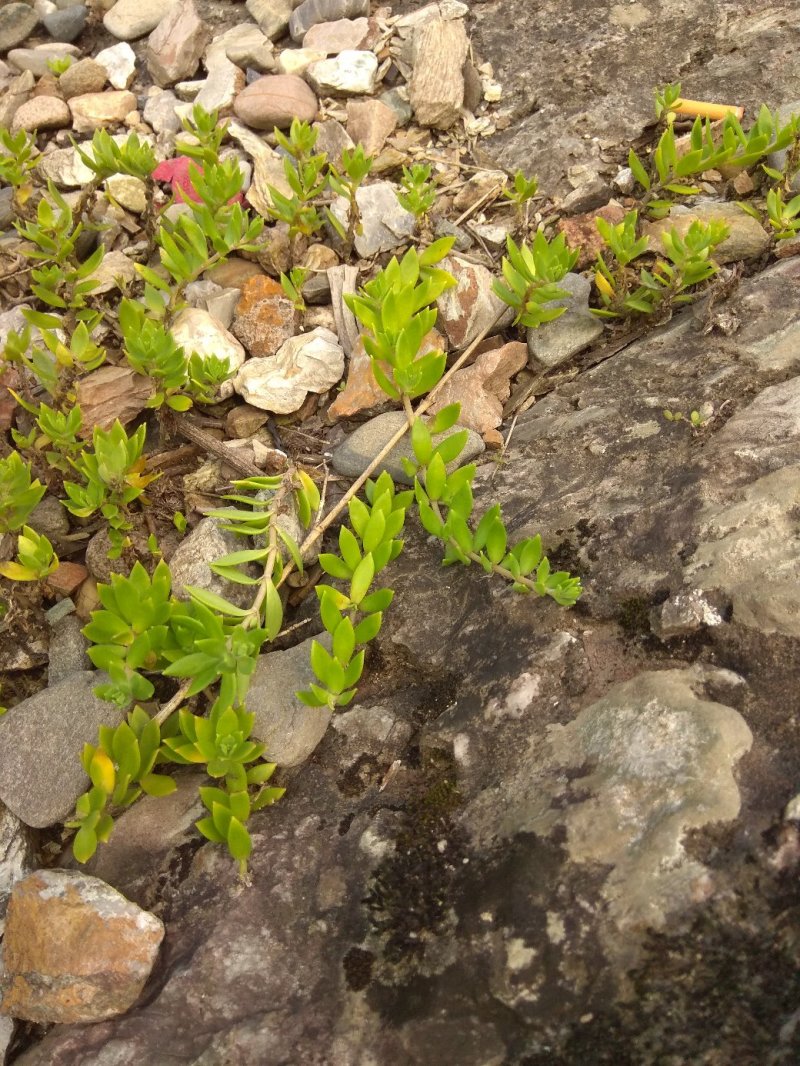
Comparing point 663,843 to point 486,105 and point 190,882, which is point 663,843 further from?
point 486,105

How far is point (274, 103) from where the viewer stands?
13.4 feet

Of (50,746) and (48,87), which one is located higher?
(48,87)

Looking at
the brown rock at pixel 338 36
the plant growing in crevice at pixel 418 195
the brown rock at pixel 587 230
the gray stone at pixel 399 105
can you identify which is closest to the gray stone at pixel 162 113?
the brown rock at pixel 338 36

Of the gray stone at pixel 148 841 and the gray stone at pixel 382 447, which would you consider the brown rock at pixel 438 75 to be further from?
the gray stone at pixel 148 841

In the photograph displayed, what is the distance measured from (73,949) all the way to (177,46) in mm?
4340

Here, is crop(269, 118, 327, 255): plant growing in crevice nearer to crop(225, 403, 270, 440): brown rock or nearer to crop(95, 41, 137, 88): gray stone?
crop(225, 403, 270, 440): brown rock

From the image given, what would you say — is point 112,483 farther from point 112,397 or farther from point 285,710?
point 285,710

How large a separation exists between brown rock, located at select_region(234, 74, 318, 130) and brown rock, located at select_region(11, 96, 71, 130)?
0.94 metres

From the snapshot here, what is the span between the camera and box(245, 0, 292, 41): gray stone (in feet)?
15.2

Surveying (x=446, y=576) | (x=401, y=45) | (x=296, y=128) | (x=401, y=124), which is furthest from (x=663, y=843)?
(x=401, y=45)

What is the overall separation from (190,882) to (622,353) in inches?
88.6

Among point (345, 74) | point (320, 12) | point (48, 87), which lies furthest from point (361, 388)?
point (48, 87)

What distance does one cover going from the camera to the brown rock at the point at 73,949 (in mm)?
1882

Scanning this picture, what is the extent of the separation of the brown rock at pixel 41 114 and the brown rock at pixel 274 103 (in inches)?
37.0
